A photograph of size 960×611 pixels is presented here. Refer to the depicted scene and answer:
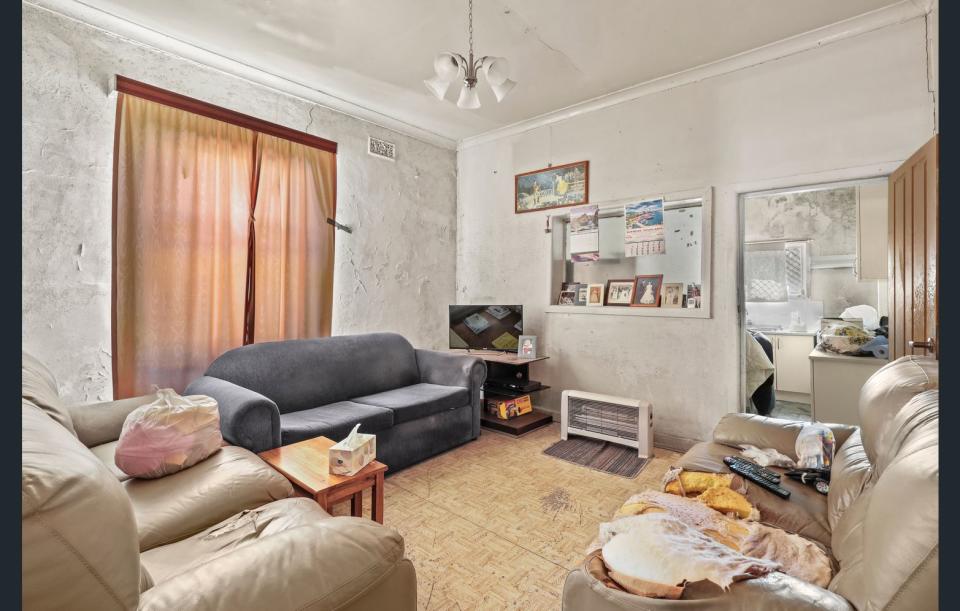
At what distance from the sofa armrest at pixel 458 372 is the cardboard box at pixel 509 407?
1.14 ft

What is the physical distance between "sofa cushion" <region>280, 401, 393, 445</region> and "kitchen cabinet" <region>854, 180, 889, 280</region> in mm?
4374

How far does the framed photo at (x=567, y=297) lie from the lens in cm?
411

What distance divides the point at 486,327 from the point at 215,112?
111 inches

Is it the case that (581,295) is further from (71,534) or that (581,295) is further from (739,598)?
(71,534)

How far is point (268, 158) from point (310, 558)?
3.18 m

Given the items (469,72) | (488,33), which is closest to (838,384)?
(469,72)

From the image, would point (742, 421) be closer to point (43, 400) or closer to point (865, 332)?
point (865, 332)

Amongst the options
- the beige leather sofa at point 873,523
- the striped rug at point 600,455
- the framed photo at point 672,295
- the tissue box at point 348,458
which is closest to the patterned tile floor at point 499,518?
the striped rug at point 600,455

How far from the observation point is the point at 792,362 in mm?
4992

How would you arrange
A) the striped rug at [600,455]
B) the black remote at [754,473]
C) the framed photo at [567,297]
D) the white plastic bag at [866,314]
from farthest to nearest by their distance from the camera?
the white plastic bag at [866,314]
the framed photo at [567,297]
the striped rug at [600,455]
the black remote at [754,473]

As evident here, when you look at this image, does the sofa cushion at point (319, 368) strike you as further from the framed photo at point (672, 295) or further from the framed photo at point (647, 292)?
the framed photo at point (672, 295)

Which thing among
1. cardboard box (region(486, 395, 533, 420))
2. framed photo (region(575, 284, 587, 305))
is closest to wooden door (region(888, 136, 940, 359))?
framed photo (region(575, 284, 587, 305))

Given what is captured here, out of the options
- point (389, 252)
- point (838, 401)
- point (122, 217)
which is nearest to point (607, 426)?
point (838, 401)

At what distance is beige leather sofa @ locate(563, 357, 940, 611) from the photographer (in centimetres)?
72
